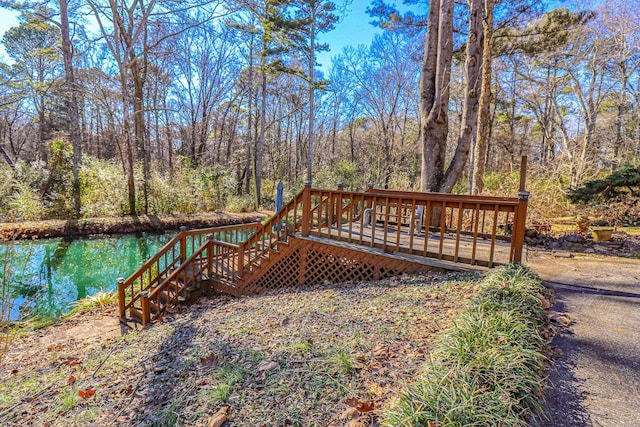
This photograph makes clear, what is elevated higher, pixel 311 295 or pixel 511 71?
pixel 511 71

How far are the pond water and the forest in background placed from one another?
1.63 metres

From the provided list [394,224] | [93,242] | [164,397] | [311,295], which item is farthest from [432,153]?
[93,242]

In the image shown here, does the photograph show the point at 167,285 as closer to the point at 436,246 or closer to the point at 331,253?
the point at 331,253

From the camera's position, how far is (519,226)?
348 cm

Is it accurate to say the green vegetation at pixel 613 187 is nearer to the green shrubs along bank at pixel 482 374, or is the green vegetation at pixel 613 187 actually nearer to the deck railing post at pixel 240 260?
the green shrubs along bank at pixel 482 374

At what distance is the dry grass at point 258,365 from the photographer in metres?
1.97

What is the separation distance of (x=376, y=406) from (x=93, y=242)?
1059cm

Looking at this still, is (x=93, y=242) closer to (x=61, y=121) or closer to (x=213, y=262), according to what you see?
(x=213, y=262)

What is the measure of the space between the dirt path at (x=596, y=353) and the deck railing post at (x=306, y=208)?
10.7ft

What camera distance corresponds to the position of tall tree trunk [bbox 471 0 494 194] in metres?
6.70

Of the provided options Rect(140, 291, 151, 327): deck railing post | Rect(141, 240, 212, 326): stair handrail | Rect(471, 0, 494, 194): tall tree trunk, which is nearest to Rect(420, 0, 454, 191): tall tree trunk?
Rect(471, 0, 494, 194): tall tree trunk

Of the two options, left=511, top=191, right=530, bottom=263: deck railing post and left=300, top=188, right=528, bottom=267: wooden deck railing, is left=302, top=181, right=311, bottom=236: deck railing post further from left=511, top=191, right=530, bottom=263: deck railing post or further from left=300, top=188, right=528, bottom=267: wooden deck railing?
left=511, top=191, right=530, bottom=263: deck railing post

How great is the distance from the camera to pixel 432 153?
6676mm

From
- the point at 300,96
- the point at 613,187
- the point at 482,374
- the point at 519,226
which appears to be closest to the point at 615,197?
the point at 613,187
